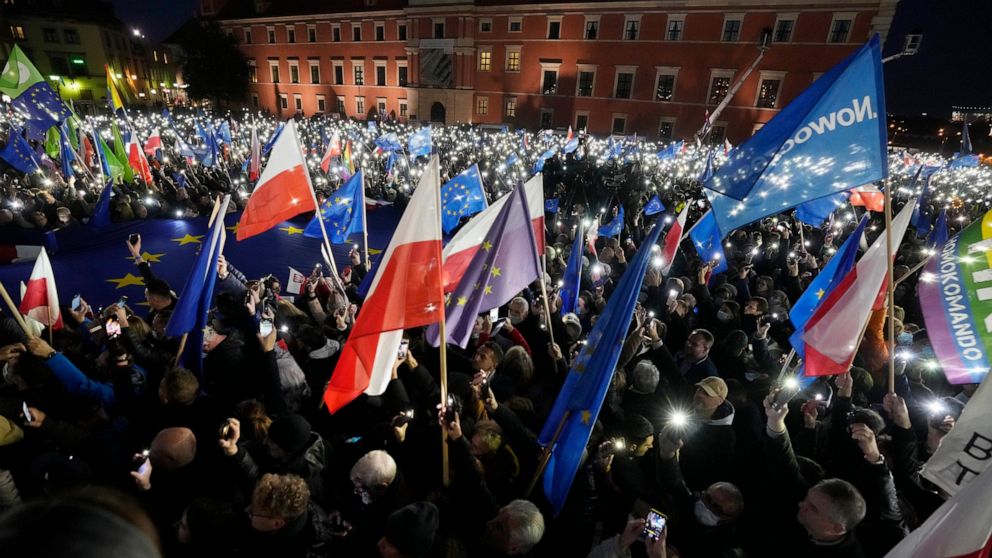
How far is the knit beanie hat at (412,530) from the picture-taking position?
2016 millimetres

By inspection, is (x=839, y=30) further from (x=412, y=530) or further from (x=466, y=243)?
(x=412, y=530)

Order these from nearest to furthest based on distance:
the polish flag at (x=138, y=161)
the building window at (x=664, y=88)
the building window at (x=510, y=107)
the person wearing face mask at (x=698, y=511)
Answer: the person wearing face mask at (x=698, y=511), the polish flag at (x=138, y=161), the building window at (x=664, y=88), the building window at (x=510, y=107)

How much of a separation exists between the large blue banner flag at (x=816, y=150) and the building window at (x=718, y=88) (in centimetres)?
3454

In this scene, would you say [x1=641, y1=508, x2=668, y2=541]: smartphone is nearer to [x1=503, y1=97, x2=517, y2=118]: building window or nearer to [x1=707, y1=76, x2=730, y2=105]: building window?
[x1=707, y1=76, x2=730, y2=105]: building window

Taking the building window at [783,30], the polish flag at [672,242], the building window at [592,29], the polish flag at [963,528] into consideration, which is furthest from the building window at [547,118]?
the polish flag at [963,528]

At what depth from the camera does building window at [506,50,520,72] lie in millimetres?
37250

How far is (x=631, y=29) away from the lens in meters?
33.7

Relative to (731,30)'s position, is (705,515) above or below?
below

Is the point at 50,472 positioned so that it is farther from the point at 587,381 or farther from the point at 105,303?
the point at 105,303

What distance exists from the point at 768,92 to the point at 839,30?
494 cm

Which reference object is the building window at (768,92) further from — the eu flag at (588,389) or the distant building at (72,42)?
the distant building at (72,42)

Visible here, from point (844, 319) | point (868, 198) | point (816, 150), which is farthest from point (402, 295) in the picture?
point (868, 198)

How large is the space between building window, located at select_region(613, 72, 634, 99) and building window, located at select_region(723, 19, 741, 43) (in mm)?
6760

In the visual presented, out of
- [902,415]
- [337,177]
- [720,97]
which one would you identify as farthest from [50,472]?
[720,97]
